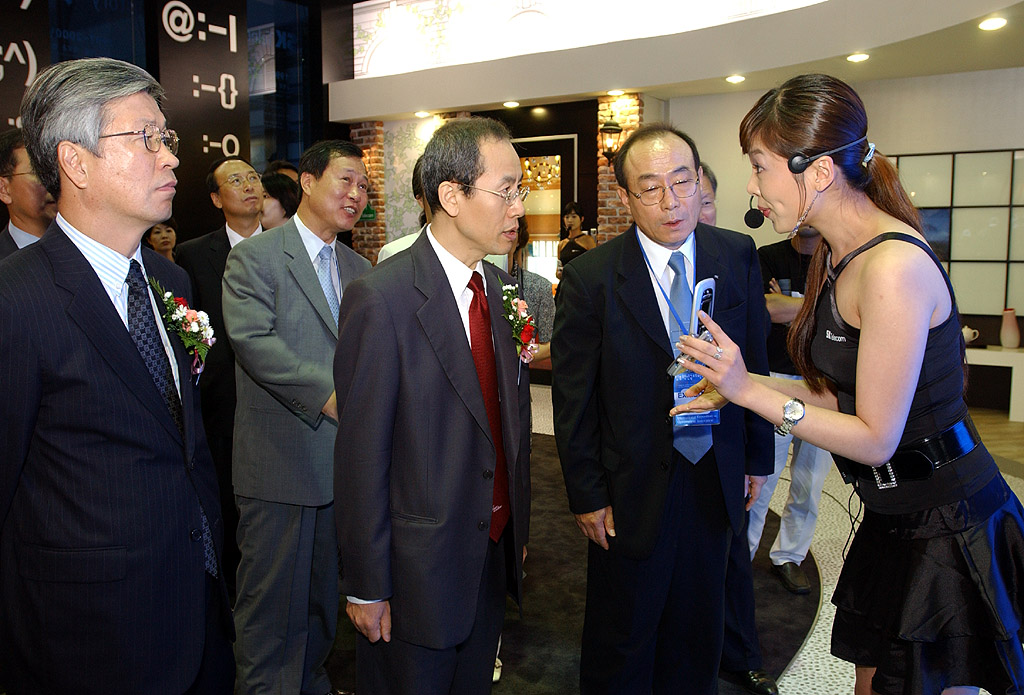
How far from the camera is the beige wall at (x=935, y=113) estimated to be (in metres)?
7.74

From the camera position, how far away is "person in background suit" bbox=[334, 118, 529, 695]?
1.70m

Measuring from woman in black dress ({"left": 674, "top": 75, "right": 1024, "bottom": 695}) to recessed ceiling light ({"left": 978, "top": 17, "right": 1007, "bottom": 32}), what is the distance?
5.35 m

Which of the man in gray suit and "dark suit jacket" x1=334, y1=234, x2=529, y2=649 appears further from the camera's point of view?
the man in gray suit

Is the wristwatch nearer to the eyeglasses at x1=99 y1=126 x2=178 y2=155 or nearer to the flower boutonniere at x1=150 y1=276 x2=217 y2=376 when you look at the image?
the flower boutonniere at x1=150 y1=276 x2=217 y2=376

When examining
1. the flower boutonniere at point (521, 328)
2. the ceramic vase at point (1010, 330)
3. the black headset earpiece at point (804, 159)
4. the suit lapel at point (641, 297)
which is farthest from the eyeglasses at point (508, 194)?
the ceramic vase at point (1010, 330)

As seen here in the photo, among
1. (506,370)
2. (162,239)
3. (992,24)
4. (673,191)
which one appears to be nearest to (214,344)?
(506,370)

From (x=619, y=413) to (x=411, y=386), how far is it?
83cm

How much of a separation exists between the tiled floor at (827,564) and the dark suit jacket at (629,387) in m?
0.99

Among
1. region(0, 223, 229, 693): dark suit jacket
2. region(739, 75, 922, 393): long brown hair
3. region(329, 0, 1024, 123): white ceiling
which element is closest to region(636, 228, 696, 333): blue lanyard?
region(739, 75, 922, 393): long brown hair

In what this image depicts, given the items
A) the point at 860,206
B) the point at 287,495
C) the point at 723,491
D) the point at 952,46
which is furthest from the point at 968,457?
the point at 952,46

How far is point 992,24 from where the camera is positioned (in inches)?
231

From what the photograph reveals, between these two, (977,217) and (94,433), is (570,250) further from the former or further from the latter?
(94,433)

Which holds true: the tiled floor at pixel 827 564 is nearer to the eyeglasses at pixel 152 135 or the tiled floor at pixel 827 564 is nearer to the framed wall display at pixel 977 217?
the framed wall display at pixel 977 217

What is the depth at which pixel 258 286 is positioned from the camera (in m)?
2.50
